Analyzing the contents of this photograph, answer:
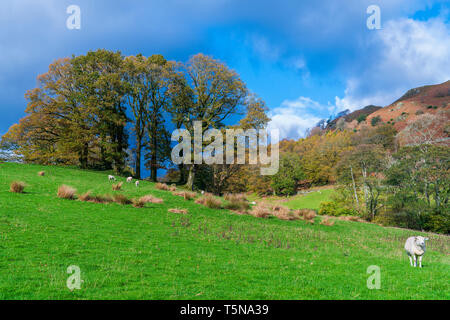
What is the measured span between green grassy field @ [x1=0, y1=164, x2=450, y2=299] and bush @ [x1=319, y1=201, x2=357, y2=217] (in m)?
23.9

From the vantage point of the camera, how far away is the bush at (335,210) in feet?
119

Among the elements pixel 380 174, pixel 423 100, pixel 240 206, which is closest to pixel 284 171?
pixel 380 174

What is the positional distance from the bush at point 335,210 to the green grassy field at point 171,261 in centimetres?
2387

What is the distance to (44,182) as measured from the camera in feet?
62.2

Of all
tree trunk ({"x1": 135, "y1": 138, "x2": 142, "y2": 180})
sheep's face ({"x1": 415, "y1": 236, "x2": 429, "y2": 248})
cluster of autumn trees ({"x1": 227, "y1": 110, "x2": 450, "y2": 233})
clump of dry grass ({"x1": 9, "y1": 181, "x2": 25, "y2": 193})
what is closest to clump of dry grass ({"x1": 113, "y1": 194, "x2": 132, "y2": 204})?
clump of dry grass ({"x1": 9, "y1": 181, "x2": 25, "y2": 193})

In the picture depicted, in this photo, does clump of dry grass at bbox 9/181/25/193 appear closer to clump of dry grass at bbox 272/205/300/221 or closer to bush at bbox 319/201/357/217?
clump of dry grass at bbox 272/205/300/221

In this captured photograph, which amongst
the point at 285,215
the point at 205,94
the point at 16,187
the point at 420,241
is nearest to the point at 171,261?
the point at 420,241

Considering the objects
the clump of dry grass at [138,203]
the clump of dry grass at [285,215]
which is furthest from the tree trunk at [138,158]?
the clump of dry grass at [285,215]

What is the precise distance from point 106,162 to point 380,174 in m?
41.9

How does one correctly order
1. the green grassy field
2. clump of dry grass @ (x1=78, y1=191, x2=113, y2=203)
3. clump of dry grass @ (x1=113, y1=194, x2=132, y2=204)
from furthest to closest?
clump of dry grass @ (x1=113, y1=194, x2=132, y2=204), clump of dry grass @ (x1=78, y1=191, x2=113, y2=203), the green grassy field

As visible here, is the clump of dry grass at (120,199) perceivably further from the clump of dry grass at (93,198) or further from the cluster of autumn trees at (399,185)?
the cluster of autumn trees at (399,185)

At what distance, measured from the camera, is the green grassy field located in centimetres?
526

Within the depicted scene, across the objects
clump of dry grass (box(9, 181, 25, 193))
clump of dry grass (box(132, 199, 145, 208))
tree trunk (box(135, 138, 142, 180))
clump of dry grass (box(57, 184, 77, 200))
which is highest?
tree trunk (box(135, 138, 142, 180))
